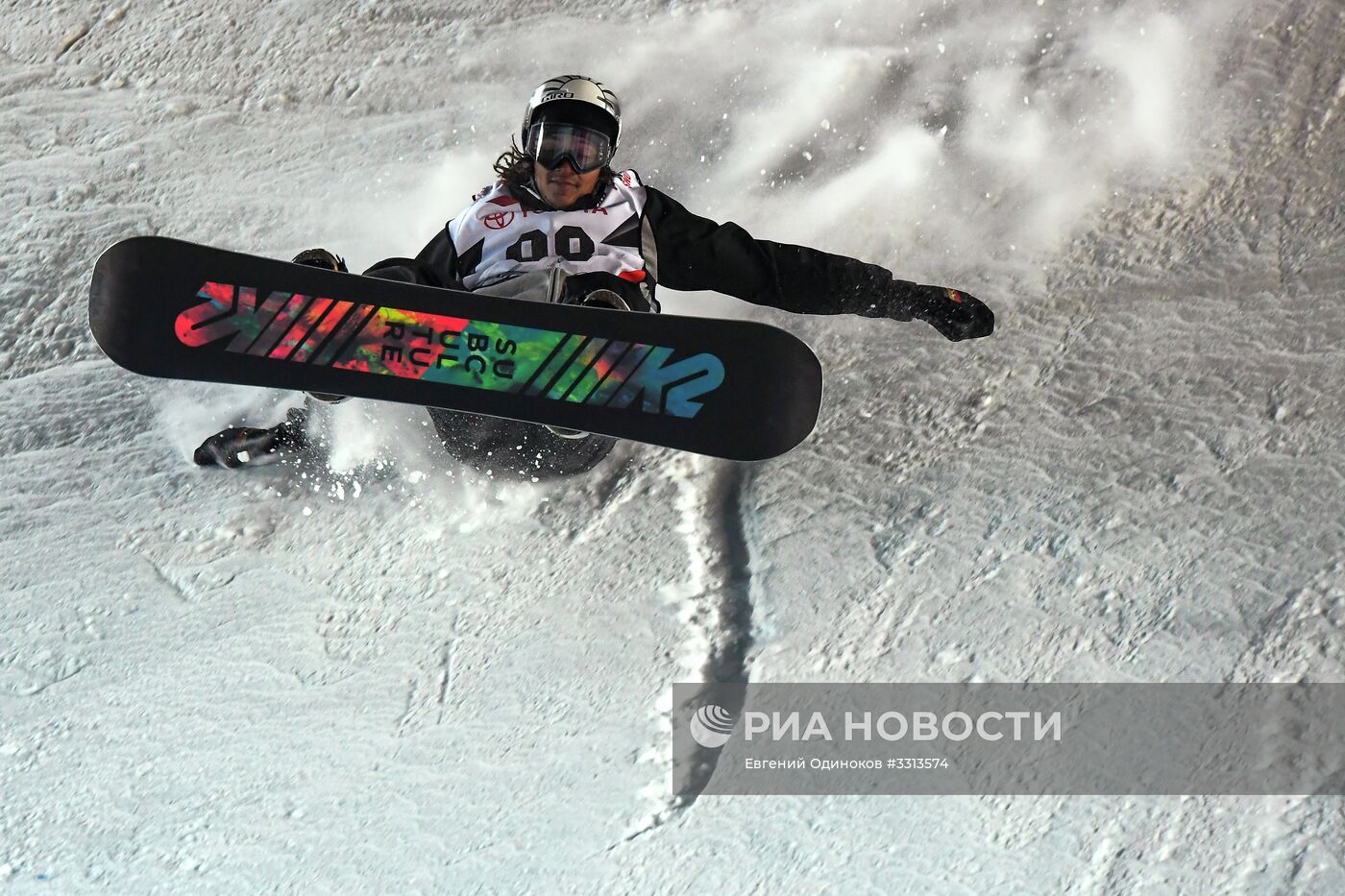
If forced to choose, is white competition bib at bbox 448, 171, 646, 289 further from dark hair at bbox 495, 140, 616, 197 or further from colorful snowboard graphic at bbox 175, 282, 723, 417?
colorful snowboard graphic at bbox 175, 282, 723, 417

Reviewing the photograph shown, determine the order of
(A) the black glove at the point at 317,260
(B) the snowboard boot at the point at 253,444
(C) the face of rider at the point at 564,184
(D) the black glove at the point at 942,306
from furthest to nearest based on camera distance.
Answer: (B) the snowboard boot at the point at 253,444
(D) the black glove at the point at 942,306
(C) the face of rider at the point at 564,184
(A) the black glove at the point at 317,260

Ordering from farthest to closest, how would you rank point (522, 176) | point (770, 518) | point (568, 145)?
point (770, 518), point (522, 176), point (568, 145)

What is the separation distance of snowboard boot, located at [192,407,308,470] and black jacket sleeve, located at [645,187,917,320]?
76cm

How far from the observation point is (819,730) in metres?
1.99

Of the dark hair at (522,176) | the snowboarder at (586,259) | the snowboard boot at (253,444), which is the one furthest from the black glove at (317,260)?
the snowboard boot at (253,444)

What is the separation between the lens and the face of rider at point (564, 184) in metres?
1.96

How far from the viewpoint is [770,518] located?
2.14 metres

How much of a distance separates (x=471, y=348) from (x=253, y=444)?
2.21 feet

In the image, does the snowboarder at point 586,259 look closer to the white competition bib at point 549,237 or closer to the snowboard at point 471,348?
the white competition bib at point 549,237

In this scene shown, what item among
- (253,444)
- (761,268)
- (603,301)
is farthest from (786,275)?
(253,444)

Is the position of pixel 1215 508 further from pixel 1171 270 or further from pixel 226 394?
pixel 226 394

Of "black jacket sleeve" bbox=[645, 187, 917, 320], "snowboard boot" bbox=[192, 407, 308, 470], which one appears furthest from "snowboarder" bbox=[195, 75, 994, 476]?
"snowboard boot" bbox=[192, 407, 308, 470]

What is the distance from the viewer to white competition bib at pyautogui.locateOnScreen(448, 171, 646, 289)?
1.97 meters

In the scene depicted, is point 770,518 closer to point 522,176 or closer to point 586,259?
point 586,259
